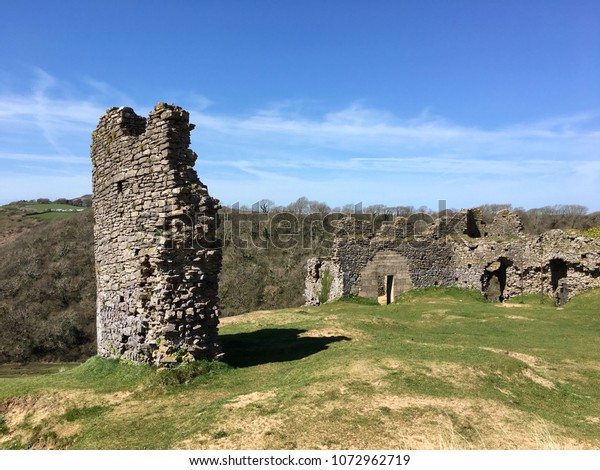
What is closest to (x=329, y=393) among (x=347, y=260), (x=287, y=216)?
(x=347, y=260)

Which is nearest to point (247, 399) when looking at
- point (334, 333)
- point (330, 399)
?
point (330, 399)

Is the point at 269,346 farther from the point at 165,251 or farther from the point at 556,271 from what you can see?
the point at 556,271

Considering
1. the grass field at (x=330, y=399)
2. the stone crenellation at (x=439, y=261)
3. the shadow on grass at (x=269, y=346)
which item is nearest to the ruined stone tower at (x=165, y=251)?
the grass field at (x=330, y=399)

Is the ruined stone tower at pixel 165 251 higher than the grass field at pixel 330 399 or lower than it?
higher

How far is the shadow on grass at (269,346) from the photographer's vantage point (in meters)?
11.8

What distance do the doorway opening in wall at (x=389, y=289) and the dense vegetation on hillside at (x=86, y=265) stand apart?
23952 millimetres

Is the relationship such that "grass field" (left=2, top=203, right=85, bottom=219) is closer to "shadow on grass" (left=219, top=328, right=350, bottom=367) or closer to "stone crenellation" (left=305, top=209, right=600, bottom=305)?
"stone crenellation" (left=305, top=209, right=600, bottom=305)

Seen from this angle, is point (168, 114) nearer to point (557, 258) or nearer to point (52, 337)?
point (557, 258)

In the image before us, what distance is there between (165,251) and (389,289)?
18.7 m

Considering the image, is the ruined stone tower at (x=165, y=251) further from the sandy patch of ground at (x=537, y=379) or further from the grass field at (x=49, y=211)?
the grass field at (x=49, y=211)

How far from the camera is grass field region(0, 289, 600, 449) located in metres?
6.74

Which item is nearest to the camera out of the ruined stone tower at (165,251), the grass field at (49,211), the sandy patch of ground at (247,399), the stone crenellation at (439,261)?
the sandy patch of ground at (247,399)

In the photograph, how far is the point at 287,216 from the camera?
69438 millimetres

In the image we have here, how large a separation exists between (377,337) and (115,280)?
836 centimetres
